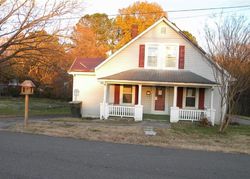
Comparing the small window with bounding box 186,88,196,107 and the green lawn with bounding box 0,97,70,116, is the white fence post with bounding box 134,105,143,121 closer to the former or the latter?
the small window with bounding box 186,88,196,107

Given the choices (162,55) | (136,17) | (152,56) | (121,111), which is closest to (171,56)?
(162,55)

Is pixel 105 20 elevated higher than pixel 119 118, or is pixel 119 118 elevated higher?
pixel 105 20

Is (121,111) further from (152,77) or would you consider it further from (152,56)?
(152,56)

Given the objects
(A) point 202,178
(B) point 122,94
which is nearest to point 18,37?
(B) point 122,94

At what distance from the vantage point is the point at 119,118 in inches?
851

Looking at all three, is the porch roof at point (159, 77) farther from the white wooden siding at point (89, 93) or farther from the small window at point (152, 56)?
the white wooden siding at point (89, 93)

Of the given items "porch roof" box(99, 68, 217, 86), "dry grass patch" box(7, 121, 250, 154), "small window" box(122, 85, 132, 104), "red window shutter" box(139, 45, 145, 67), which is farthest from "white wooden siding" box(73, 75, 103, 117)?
"dry grass patch" box(7, 121, 250, 154)

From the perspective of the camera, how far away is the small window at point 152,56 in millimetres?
23297

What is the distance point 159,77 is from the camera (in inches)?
848

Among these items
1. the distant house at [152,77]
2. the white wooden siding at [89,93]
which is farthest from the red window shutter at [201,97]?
the white wooden siding at [89,93]

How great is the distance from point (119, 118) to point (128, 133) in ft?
24.9

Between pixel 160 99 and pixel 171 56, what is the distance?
3259 millimetres

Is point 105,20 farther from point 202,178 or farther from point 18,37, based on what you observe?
point 202,178

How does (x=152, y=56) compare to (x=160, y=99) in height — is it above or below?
above
